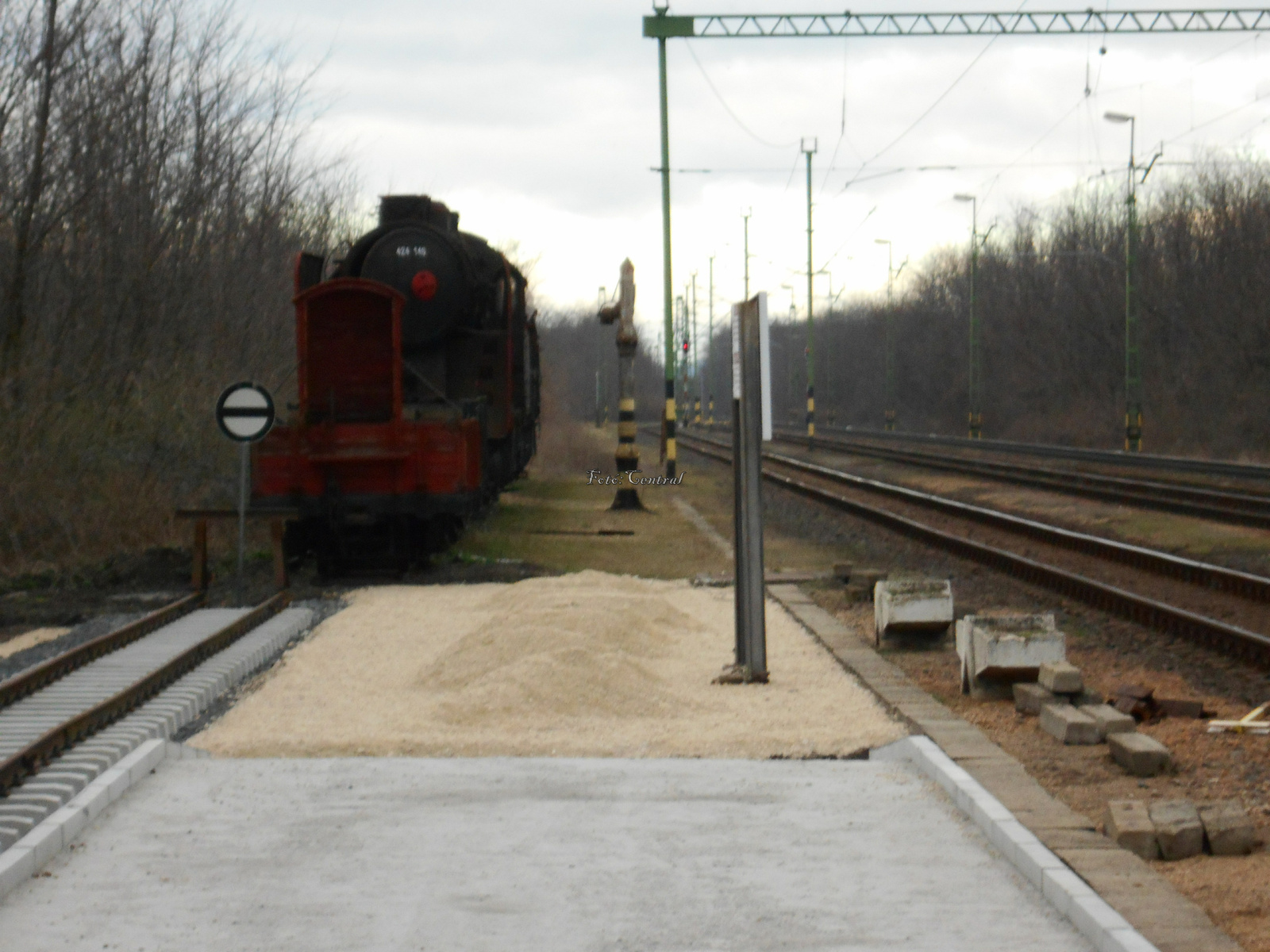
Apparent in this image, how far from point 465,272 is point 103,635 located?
7.07 metres

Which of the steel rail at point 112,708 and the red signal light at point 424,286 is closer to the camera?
the steel rail at point 112,708

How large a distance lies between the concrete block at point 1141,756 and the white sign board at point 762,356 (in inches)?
101

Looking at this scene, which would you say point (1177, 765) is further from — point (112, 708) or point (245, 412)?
point (245, 412)

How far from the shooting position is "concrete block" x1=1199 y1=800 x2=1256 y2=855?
5391 mm

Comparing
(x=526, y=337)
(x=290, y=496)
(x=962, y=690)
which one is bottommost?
(x=962, y=690)

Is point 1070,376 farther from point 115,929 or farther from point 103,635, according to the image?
point 115,929

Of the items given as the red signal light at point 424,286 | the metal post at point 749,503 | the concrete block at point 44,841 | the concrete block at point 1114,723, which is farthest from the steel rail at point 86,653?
the concrete block at point 1114,723

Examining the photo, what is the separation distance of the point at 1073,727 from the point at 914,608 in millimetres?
3168

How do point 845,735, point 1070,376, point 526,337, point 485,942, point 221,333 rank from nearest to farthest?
point 485,942 < point 845,735 < point 526,337 < point 221,333 < point 1070,376

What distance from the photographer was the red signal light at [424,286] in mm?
16453

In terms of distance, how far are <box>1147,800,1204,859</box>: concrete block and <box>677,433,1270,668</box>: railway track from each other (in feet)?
16.5

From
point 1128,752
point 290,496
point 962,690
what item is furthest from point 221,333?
point 1128,752

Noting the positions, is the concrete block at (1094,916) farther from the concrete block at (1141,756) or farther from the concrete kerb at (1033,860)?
the concrete block at (1141,756)

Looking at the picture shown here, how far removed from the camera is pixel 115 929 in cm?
452
